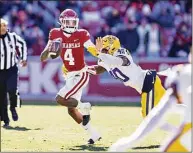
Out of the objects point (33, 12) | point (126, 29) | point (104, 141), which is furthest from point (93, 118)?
point (33, 12)

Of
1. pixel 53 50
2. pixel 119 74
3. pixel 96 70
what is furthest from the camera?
pixel 96 70

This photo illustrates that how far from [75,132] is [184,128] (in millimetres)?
4877

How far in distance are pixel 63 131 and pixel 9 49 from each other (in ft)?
6.13

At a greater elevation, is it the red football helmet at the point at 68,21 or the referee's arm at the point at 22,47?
the red football helmet at the point at 68,21

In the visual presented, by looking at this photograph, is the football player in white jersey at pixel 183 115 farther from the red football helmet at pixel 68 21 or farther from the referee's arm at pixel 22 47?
the referee's arm at pixel 22 47

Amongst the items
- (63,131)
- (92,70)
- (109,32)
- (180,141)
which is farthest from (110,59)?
Answer: (109,32)

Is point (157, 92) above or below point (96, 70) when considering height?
below

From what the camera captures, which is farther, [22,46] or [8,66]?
[22,46]

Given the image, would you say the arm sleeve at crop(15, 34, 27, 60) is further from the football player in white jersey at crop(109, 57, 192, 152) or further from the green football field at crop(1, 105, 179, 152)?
the football player in white jersey at crop(109, 57, 192, 152)

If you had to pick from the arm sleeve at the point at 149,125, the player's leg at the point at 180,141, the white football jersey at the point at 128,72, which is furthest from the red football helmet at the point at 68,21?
the player's leg at the point at 180,141

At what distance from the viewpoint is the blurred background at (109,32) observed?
1580 cm

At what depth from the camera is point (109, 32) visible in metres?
17.2

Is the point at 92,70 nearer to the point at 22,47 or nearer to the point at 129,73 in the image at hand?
the point at 129,73

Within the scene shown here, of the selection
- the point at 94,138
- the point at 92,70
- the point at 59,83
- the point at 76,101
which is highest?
the point at 92,70
